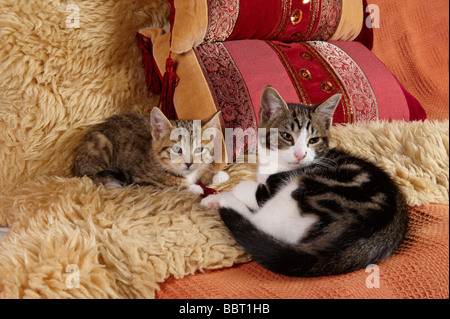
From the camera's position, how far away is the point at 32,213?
0.73m

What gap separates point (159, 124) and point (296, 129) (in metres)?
0.32

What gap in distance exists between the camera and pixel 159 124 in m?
0.86

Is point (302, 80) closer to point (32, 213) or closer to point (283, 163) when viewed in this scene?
point (283, 163)

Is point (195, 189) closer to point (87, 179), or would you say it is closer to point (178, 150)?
point (178, 150)

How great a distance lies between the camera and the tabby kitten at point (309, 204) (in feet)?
1.90

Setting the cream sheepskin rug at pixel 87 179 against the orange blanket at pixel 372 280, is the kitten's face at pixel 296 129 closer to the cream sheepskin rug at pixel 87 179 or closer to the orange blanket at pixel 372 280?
the cream sheepskin rug at pixel 87 179

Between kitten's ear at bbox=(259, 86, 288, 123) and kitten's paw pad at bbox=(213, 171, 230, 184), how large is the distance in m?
0.16

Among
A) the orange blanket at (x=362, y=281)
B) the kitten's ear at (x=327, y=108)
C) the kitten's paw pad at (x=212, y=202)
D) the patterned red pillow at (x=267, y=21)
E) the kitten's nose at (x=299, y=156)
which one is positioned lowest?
the orange blanket at (x=362, y=281)

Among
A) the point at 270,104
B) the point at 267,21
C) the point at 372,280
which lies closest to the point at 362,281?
the point at 372,280

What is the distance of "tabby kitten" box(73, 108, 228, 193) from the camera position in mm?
870

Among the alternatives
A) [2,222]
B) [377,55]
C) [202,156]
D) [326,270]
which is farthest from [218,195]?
[377,55]

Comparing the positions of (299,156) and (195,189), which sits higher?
(299,156)

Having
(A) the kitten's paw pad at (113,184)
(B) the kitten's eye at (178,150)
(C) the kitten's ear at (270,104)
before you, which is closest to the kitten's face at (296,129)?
(C) the kitten's ear at (270,104)
